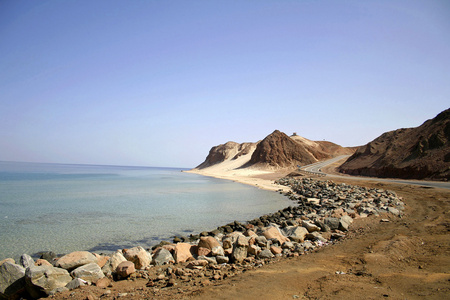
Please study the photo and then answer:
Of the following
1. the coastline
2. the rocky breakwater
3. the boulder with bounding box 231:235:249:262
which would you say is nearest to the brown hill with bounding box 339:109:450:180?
the coastline

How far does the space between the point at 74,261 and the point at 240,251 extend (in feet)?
12.0

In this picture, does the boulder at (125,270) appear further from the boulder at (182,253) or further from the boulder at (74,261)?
the boulder at (182,253)

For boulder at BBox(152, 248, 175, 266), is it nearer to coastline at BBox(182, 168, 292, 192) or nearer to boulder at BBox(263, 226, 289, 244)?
boulder at BBox(263, 226, 289, 244)

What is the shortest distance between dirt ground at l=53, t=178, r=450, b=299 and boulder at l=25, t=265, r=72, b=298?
0.98ft

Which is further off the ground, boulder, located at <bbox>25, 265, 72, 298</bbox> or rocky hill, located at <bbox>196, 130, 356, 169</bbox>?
rocky hill, located at <bbox>196, 130, 356, 169</bbox>

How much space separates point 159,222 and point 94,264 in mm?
8056

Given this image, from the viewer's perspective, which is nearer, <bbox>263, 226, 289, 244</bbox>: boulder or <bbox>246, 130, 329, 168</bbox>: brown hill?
<bbox>263, 226, 289, 244</bbox>: boulder

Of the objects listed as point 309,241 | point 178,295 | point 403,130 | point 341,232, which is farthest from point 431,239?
point 403,130

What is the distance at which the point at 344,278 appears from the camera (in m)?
4.80

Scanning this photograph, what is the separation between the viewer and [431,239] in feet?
22.8

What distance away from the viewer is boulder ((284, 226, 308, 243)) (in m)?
7.82

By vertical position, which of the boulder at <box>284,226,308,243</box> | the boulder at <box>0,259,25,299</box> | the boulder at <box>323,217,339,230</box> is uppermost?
the boulder at <box>323,217,339,230</box>

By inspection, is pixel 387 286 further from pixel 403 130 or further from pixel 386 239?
pixel 403 130

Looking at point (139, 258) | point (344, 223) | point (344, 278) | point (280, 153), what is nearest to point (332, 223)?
point (344, 223)
